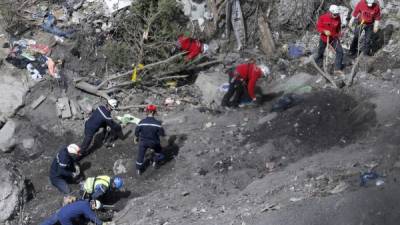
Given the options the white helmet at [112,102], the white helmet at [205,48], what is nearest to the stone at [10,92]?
the white helmet at [112,102]

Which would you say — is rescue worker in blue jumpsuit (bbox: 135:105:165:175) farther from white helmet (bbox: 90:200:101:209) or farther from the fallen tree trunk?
the fallen tree trunk

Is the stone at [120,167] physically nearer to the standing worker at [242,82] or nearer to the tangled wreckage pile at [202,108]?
the tangled wreckage pile at [202,108]

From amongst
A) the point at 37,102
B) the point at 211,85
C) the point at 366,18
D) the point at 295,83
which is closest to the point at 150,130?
the point at 211,85

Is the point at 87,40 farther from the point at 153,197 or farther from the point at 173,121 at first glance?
the point at 153,197

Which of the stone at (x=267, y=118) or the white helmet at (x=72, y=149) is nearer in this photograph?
the white helmet at (x=72, y=149)

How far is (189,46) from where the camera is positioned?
13.2 meters

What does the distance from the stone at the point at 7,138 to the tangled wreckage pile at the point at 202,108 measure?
1.0 inches

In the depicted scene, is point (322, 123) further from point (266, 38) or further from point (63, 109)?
point (63, 109)

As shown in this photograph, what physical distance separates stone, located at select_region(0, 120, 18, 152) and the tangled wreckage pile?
3 centimetres

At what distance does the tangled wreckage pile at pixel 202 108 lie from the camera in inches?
366

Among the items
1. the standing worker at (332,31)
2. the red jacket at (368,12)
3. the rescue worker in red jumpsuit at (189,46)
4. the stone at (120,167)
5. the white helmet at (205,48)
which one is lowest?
the stone at (120,167)

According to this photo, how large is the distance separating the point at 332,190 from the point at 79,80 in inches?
240

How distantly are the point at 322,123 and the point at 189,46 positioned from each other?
3.68 meters

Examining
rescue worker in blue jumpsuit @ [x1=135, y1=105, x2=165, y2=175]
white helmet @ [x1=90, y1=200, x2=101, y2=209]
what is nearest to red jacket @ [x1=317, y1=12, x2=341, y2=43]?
rescue worker in blue jumpsuit @ [x1=135, y1=105, x2=165, y2=175]
